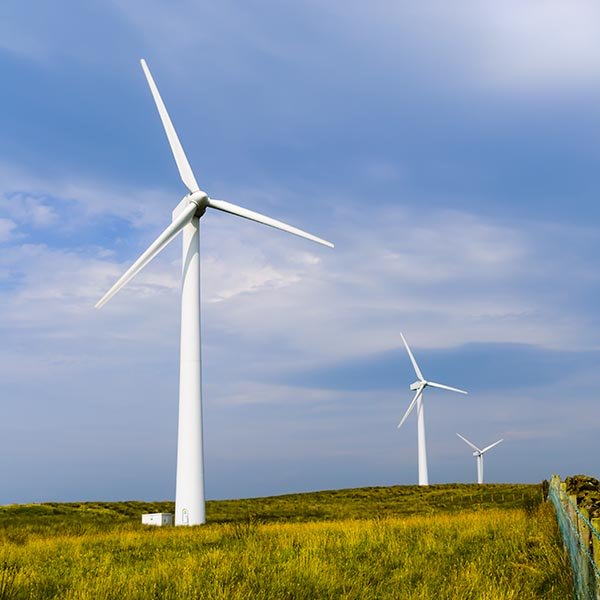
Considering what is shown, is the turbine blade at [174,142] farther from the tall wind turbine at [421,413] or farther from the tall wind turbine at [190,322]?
the tall wind turbine at [421,413]

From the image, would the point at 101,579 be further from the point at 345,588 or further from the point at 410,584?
the point at 410,584

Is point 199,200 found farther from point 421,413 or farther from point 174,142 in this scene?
point 421,413

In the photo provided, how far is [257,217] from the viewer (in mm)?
38375

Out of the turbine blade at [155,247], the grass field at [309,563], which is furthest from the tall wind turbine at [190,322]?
the grass field at [309,563]

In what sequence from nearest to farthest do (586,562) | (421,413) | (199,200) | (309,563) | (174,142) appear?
(586,562), (309,563), (199,200), (174,142), (421,413)

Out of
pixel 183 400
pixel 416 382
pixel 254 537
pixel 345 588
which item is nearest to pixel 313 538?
pixel 254 537

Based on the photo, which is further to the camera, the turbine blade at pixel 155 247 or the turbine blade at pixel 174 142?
the turbine blade at pixel 174 142

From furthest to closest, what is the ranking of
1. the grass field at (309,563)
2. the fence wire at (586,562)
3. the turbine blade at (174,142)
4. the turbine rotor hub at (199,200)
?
the turbine blade at (174,142)
the turbine rotor hub at (199,200)
the grass field at (309,563)
the fence wire at (586,562)

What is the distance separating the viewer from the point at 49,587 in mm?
13430

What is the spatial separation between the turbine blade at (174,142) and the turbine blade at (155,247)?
228 cm

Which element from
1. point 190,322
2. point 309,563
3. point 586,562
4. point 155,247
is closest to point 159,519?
point 190,322

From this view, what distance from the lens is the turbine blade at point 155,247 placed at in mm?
35031

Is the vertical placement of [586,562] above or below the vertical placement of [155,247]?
below

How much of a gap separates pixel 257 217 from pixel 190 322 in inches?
309
